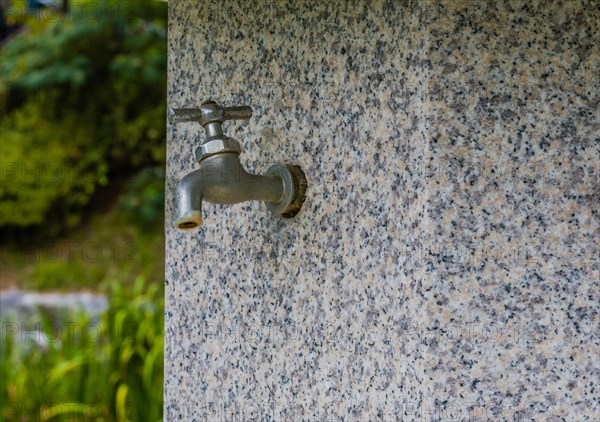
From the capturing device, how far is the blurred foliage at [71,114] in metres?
6.61

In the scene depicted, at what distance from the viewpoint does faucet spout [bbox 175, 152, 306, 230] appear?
1228 millimetres

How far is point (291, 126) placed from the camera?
1428 millimetres

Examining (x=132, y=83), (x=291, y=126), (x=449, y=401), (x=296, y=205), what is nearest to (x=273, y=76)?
(x=291, y=126)

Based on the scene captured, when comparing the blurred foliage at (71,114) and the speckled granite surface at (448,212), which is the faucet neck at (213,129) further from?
the blurred foliage at (71,114)

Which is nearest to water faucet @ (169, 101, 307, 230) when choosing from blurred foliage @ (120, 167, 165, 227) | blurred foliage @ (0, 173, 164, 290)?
blurred foliage @ (0, 173, 164, 290)

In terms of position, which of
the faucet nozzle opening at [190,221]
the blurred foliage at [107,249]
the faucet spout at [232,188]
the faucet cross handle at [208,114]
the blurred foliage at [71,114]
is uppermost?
the blurred foliage at [71,114]

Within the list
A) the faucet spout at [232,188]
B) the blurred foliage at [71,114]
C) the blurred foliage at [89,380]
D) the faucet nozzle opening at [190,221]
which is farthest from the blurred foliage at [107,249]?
the faucet nozzle opening at [190,221]

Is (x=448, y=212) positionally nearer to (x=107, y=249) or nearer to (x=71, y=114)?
(x=107, y=249)

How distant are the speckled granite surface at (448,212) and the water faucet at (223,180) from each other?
4 cm

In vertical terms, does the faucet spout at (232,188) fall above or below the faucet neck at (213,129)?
below

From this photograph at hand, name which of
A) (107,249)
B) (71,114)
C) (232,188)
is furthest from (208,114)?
(71,114)

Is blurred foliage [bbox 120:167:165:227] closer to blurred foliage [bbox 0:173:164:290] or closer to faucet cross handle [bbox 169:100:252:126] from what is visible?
blurred foliage [bbox 0:173:164:290]

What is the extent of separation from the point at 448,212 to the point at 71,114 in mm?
6621

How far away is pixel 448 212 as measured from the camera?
1.21m
